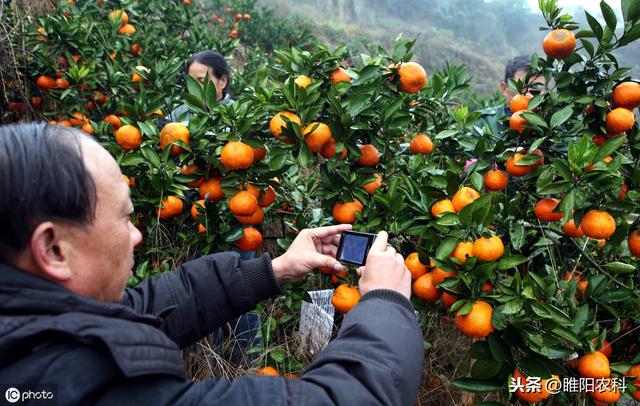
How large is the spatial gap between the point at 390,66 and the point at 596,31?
642mm

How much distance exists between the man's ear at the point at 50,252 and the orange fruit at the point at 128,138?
1.06m

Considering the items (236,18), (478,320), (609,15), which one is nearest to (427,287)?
(478,320)

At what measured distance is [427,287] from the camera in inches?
49.5

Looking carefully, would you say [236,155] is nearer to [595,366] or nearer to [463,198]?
[463,198]

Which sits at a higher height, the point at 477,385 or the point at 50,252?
the point at 50,252

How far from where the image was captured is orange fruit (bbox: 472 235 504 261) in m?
1.14

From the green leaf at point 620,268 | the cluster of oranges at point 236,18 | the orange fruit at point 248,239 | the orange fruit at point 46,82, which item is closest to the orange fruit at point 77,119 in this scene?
the orange fruit at point 46,82

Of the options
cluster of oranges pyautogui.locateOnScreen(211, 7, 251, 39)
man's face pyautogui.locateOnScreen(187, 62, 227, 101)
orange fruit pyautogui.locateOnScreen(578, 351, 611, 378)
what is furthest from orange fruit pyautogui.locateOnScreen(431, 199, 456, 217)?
cluster of oranges pyautogui.locateOnScreen(211, 7, 251, 39)

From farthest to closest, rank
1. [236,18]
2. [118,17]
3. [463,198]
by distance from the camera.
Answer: [236,18] < [118,17] < [463,198]

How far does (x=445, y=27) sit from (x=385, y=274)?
82.0 ft

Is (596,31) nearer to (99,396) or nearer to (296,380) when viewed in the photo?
(296,380)

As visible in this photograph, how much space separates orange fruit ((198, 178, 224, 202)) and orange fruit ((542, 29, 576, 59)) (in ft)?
3.94

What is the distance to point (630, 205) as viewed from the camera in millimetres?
1247

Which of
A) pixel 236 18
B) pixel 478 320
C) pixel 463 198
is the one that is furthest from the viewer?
pixel 236 18
